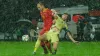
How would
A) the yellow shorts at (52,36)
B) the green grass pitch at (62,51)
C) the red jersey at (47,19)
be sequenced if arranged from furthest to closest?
the green grass pitch at (62,51) < the red jersey at (47,19) < the yellow shorts at (52,36)

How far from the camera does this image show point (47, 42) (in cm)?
2027

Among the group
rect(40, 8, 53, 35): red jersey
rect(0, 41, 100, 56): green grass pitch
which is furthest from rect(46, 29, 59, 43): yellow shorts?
rect(0, 41, 100, 56): green grass pitch

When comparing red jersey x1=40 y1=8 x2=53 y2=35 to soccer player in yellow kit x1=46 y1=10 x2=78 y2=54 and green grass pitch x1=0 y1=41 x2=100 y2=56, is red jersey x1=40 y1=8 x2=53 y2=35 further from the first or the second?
green grass pitch x1=0 y1=41 x2=100 y2=56

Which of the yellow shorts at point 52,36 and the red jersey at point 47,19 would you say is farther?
the red jersey at point 47,19

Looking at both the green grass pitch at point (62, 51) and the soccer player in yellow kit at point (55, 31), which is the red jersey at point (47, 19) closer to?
the soccer player in yellow kit at point (55, 31)

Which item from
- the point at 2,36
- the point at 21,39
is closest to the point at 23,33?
the point at 21,39

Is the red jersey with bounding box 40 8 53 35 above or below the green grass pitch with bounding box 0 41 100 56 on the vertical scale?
above

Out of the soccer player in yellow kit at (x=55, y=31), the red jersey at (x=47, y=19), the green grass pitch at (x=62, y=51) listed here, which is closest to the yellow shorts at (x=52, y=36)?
the soccer player in yellow kit at (x=55, y=31)

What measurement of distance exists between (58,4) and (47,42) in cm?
2697

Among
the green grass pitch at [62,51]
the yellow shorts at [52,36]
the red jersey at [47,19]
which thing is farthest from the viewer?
the green grass pitch at [62,51]

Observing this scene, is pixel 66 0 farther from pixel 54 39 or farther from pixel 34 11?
pixel 54 39

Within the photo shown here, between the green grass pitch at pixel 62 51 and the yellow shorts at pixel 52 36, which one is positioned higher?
the yellow shorts at pixel 52 36

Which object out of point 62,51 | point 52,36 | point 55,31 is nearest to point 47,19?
point 55,31

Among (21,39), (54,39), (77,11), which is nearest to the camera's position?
(54,39)
